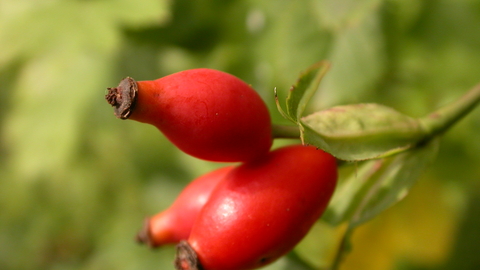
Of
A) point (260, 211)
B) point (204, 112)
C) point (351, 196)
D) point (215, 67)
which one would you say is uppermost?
point (204, 112)

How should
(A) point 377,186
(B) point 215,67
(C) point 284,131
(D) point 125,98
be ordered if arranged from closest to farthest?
(D) point 125,98 → (C) point 284,131 → (A) point 377,186 → (B) point 215,67

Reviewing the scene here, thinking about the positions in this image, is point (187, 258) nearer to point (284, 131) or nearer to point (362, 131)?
point (284, 131)

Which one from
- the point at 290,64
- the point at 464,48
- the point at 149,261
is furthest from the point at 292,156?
the point at 149,261

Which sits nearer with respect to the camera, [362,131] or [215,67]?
[362,131]

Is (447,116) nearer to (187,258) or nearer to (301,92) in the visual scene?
(301,92)

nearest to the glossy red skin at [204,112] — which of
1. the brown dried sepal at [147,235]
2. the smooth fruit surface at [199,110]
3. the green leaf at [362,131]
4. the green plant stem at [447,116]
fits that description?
the smooth fruit surface at [199,110]

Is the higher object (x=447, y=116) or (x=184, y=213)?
(x=447, y=116)

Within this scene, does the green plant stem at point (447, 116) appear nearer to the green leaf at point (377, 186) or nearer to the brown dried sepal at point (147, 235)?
the green leaf at point (377, 186)

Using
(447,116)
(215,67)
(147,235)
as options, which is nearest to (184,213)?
(147,235)

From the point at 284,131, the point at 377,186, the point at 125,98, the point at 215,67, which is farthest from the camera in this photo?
the point at 215,67
